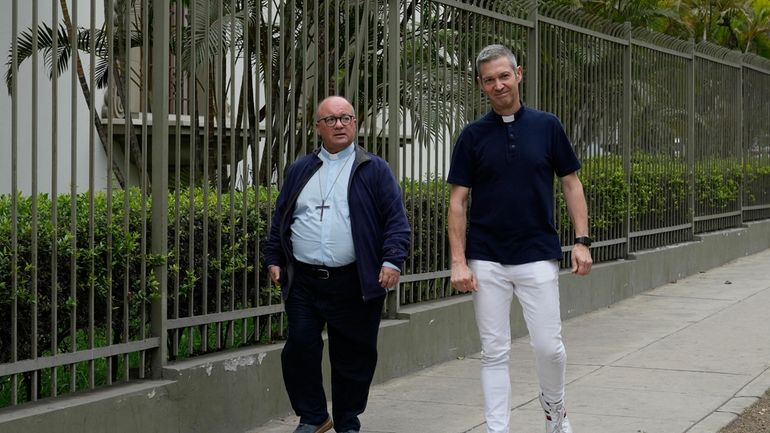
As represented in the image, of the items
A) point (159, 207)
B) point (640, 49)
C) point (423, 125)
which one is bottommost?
point (159, 207)

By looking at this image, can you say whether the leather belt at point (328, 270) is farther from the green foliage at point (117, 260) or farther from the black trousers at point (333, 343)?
the green foliage at point (117, 260)

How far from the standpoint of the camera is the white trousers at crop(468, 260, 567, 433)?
6082 millimetres

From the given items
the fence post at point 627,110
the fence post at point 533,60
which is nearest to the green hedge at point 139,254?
the fence post at point 533,60

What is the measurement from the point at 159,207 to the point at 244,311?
1.04 m

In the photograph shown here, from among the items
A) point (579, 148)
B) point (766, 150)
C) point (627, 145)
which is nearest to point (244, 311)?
point (579, 148)

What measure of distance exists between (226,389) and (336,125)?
5.30ft

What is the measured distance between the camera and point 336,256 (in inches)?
246

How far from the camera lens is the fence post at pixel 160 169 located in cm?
643

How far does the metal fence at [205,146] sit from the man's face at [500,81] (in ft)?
5.39

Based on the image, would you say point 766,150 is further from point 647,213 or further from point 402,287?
point 402,287

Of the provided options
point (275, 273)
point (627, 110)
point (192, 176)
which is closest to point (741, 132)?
point (627, 110)

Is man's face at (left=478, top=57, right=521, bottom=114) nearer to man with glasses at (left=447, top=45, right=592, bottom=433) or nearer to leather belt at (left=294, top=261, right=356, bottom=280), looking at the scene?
man with glasses at (left=447, top=45, right=592, bottom=433)

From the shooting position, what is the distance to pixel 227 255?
23.2 ft

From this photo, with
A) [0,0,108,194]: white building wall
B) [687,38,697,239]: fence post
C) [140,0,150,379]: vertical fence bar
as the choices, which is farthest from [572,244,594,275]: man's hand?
[687,38,697,239]: fence post
